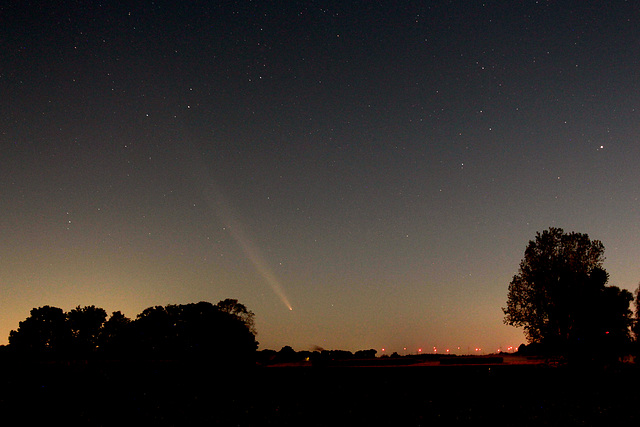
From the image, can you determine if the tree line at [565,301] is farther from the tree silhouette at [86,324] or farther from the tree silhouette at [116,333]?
the tree silhouette at [86,324]

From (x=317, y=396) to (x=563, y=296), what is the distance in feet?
78.4

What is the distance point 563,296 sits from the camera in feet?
128

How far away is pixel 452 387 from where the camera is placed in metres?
25.8

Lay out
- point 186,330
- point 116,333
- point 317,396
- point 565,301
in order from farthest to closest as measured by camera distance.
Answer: point 116,333 → point 186,330 → point 565,301 → point 317,396

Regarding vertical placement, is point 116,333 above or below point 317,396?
above

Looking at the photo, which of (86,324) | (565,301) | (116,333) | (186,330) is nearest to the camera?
(565,301)

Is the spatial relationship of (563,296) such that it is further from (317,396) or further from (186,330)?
(186,330)


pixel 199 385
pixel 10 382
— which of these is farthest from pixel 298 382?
pixel 10 382

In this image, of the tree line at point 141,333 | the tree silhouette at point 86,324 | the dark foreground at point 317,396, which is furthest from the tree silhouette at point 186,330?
the dark foreground at point 317,396

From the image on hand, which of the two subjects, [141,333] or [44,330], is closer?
[141,333]

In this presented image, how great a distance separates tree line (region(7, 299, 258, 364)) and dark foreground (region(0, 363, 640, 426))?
23.7 m

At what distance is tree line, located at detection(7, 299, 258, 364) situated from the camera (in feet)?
198

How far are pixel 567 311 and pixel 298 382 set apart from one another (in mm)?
23999

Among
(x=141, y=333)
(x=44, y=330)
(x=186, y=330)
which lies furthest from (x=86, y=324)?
(x=186, y=330)
